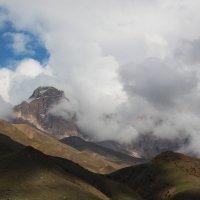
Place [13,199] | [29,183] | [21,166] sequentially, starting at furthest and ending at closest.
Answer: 1. [21,166]
2. [29,183]
3. [13,199]

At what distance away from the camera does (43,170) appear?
651 feet

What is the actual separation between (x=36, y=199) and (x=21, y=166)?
45334 millimetres

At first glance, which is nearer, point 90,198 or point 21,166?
point 90,198

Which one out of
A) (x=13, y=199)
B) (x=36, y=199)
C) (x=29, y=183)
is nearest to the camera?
(x=13, y=199)

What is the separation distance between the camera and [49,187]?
175 metres

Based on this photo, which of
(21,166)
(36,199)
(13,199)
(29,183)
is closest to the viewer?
(13,199)

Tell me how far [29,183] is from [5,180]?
9720mm

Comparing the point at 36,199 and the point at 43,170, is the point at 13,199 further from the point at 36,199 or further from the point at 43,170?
the point at 43,170

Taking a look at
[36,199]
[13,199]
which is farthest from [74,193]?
[13,199]

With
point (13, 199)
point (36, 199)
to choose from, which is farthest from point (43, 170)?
point (13, 199)

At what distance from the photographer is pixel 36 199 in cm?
15488

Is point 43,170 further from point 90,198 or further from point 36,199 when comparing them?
point 36,199

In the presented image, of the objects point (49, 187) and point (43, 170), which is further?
point (43, 170)

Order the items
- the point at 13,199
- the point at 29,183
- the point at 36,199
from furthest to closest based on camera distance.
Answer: the point at 29,183, the point at 36,199, the point at 13,199
